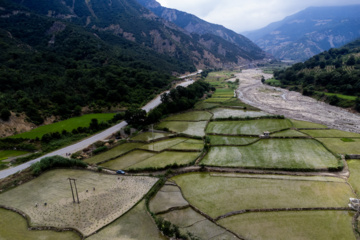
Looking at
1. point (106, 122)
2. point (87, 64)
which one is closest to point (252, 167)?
point (106, 122)

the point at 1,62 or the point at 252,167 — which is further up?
the point at 1,62

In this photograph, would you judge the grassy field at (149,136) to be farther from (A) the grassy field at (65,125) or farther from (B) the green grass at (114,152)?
(A) the grassy field at (65,125)

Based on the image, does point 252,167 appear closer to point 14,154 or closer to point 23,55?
point 14,154

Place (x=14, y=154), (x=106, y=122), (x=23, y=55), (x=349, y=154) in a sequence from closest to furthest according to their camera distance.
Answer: (x=349, y=154) → (x=14, y=154) → (x=106, y=122) → (x=23, y=55)

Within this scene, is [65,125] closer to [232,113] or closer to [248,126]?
[248,126]

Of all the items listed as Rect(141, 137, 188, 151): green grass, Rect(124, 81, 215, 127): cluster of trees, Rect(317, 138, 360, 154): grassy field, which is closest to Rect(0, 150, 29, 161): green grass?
Rect(124, 81, 215, 127): cluster of trees

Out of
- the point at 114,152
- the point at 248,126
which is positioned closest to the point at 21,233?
the point at 114,152

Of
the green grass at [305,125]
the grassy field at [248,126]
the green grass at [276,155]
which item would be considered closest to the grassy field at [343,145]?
the green grass at [276,155]
